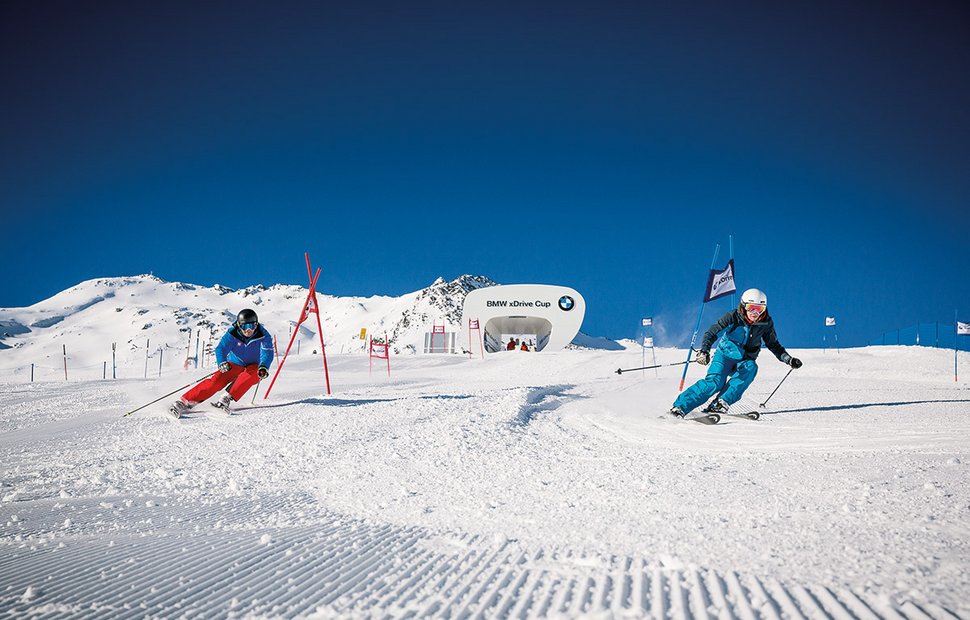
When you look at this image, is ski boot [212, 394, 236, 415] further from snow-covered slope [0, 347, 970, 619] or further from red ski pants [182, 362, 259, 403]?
A: snow-covered slope [0, 347, 970, 619]

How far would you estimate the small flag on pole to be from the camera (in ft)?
27.9

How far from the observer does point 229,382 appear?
6844mm

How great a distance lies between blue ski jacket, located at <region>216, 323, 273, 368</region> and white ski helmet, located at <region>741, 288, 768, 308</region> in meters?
6.20

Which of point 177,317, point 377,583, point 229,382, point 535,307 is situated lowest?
point 377,583

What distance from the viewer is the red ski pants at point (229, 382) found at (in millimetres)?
6469

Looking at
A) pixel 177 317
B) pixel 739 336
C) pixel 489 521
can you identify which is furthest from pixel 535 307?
pixel 177 317

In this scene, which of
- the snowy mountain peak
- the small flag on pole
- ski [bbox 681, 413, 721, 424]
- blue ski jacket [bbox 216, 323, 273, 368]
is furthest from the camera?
the snowy mountain peak

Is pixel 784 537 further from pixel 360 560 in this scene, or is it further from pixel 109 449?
pixel 109 449

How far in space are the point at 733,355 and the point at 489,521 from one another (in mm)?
4826

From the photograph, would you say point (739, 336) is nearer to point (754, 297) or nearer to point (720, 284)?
point (754, 297)

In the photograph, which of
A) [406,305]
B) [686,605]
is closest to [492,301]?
[686,605]

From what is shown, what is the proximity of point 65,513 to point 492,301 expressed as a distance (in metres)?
38.4

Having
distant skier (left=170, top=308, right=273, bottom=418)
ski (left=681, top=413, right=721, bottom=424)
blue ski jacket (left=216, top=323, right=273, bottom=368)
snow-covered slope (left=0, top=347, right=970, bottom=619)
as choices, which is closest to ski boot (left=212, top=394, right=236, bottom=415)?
distant skier (left=170, top=308, right=273, bottom=418)

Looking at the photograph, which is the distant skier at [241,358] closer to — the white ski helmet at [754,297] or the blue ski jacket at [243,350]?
the blue ski jacket at [243,350]
